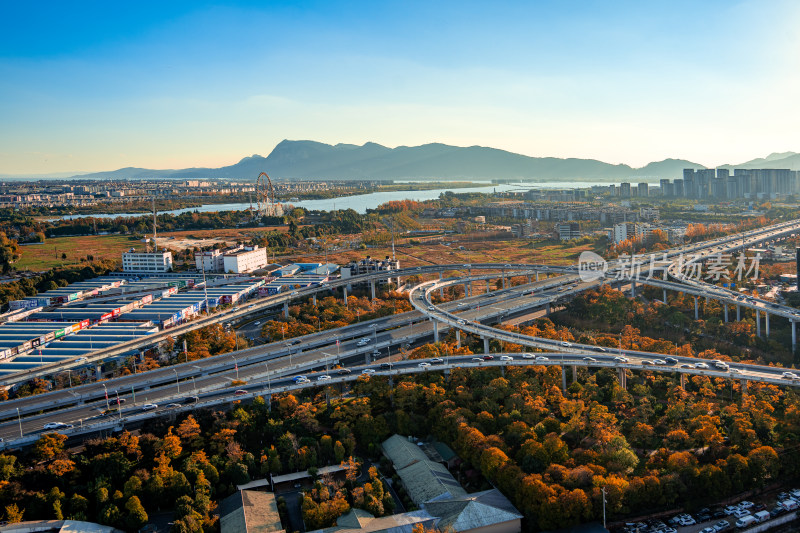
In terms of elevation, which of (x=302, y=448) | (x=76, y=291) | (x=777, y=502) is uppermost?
(x=76, y=291)

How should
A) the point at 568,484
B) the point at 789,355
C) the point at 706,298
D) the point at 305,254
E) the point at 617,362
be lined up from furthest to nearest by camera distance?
the point at 305,254, the point at 706,298, the point at 789,355, the point at 617,362, the point at 568,484

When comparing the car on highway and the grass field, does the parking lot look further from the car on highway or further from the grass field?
the grass field

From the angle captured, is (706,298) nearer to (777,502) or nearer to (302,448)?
(777,502)

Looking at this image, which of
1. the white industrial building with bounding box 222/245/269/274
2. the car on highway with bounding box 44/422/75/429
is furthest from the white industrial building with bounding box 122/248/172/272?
the car on highway with bounding box 44/422/75/429

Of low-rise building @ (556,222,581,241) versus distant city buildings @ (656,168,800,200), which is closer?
low-rise building @ (556,222,581,241)

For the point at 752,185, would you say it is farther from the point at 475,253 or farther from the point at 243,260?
the point at 243,260

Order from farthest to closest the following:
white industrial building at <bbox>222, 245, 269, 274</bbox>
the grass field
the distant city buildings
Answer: the distant city buildings
the grass field
white industrial building at <bbox>222, 245, 269, 274</bbox>

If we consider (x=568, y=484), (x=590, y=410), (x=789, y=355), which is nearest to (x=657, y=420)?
(x=590, y=410)

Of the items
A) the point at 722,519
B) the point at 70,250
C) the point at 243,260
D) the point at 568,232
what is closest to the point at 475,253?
the point at 568,232

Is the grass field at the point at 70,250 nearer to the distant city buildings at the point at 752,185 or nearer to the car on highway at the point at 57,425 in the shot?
the car on highway at the point at 57,425
